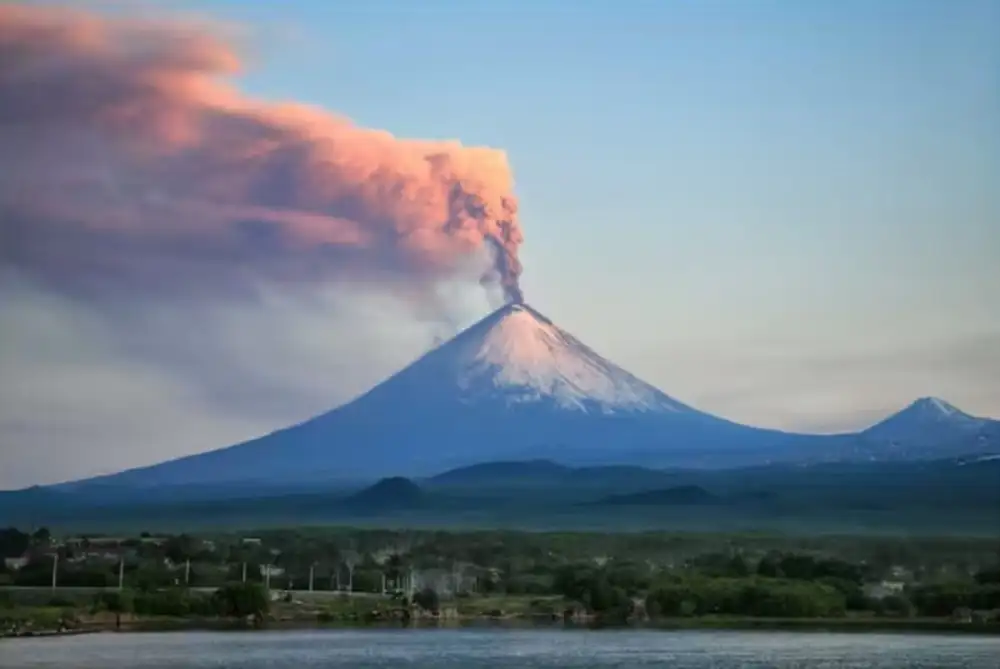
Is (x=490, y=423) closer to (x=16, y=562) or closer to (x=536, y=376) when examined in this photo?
(x=536, y=376)

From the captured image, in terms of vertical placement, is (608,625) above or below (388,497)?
below

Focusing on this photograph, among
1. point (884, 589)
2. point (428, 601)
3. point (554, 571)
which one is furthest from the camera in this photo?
point (554, 571)

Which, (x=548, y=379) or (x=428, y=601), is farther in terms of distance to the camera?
(x=548, y=379)

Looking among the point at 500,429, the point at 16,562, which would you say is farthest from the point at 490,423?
the point at 16,562

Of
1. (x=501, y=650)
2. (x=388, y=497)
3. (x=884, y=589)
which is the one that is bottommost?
(x=501, y=650)

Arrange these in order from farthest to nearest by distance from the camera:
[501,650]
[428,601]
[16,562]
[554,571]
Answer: [16,562] < [554,571] < [428,601] < [501,650]

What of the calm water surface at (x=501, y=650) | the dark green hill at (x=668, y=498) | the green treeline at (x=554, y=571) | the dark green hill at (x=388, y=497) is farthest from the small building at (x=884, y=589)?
the dark green hill at (x=388, y=497)

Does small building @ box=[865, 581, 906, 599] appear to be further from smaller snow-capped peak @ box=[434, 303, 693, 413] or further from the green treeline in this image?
smaller snow-capped peak @ box=[434, 303, 693, 413]

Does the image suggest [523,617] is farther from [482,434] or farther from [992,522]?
[482,434]
